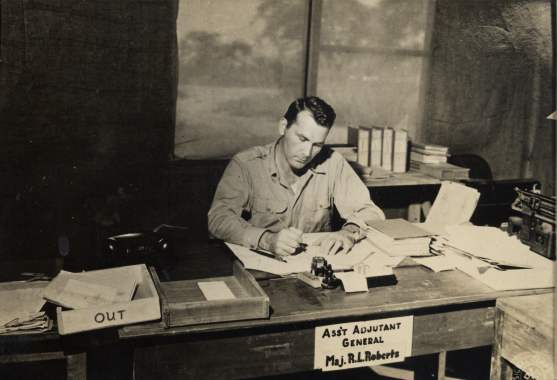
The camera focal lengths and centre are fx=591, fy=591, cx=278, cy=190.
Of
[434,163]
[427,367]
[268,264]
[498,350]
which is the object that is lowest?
[427,367]

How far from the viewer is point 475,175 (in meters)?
4.66

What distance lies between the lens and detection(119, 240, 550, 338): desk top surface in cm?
184

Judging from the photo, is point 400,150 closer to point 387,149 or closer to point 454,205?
point 387,149

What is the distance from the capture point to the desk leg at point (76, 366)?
5.71 ft

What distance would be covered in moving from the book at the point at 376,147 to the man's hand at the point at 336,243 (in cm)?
183

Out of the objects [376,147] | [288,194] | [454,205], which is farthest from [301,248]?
[376,147]

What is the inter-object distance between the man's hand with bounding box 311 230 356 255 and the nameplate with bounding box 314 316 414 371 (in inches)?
19.5

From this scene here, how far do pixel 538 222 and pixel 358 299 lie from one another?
93 cm

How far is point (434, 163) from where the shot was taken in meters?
4.42

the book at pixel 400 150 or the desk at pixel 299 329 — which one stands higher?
the book at pixel 400 150

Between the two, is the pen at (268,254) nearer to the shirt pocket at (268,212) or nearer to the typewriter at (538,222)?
the shirt pocket at (268,212)

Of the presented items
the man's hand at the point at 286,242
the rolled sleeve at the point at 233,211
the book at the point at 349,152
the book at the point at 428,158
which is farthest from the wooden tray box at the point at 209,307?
the book at the point at 428,158

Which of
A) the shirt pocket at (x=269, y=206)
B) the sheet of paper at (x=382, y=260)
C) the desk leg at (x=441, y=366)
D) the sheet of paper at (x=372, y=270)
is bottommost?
the desk leg at (x=441, y=366)

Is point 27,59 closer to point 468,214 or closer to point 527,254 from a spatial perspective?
→ point 468,214
